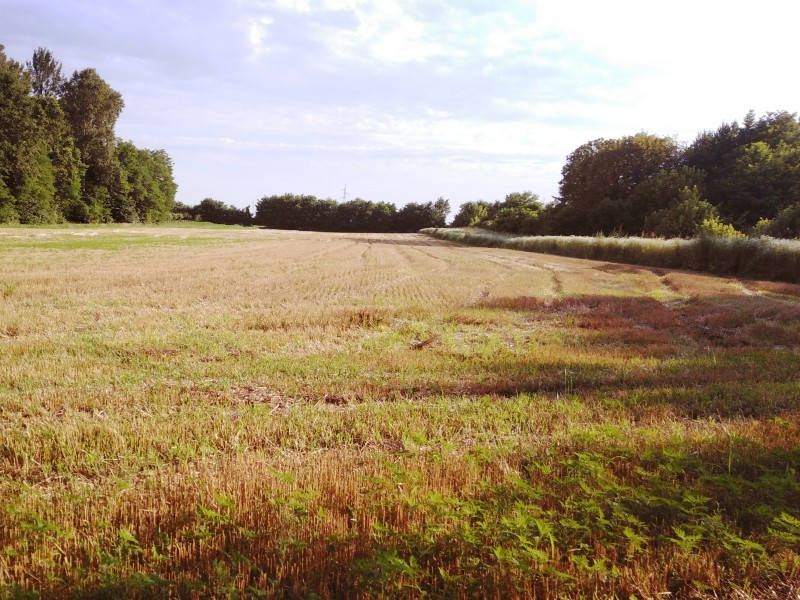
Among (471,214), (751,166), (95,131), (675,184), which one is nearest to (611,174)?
(675,184)

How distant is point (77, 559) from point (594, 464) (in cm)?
397

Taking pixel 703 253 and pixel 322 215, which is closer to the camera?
pixel 703 253

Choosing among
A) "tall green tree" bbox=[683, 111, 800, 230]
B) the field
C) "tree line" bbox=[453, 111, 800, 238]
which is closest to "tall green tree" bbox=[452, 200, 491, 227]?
"tree line" bbox=[453, 111, 800, 238]

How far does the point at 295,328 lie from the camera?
1076 centimetres

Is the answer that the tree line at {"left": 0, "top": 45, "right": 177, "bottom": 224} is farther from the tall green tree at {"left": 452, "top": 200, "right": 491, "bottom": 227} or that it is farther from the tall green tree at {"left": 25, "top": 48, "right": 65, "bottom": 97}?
the tall green tree at {"left": 452, "top": 200, "right": 491, "bottom": 227}

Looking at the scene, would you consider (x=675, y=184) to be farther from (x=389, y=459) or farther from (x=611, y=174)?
(x=389, y=459)

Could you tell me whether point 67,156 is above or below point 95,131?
below

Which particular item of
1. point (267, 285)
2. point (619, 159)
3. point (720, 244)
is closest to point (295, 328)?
point (267, 285)

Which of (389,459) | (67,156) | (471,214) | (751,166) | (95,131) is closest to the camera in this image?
(389,459)

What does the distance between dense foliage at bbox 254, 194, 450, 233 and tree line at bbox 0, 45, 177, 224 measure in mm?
30366

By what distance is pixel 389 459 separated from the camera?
473 centimetres

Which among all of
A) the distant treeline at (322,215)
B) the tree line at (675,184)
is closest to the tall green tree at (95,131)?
the distant treeline at (322,215)

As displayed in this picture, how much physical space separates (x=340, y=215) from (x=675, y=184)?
7855 centimetres

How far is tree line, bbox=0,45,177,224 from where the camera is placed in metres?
46.9
